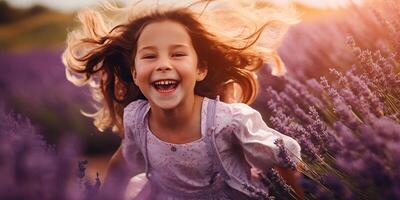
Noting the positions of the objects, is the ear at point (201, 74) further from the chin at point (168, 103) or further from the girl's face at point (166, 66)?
the chin at point (168, 103)

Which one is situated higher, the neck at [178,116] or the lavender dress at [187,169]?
the neck at [178,116]

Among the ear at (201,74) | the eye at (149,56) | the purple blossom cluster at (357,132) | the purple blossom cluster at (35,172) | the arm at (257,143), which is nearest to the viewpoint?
the purple blossom cluster at (35,172)

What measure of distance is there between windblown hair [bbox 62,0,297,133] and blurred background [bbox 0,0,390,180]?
21cm

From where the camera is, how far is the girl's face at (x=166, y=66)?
2.52 meters

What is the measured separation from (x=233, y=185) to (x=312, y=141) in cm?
47

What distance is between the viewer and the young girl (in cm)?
254

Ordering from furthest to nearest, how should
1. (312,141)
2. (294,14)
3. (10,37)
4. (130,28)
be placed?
(10,37)
(294,14)
(130,28)
(312,141)

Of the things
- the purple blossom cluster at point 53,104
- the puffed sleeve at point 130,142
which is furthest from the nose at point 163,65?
the purple blossom cluster at point 53,104

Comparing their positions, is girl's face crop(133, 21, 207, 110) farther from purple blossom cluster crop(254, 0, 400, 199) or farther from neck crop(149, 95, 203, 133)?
purple blossom cluster crop(254, 0, 400, 199)

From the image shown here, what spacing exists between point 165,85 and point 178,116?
155 millimetres

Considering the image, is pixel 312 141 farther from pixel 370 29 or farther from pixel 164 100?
pixel 370 29

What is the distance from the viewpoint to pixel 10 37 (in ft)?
60.8

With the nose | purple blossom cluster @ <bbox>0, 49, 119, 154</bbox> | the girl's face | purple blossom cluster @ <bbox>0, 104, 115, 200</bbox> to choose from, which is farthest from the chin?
purple blossom cluster @ <bbox>0, 49, 119, 154</bbox>

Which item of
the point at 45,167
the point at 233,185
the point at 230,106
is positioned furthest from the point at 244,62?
the point at 45,167
